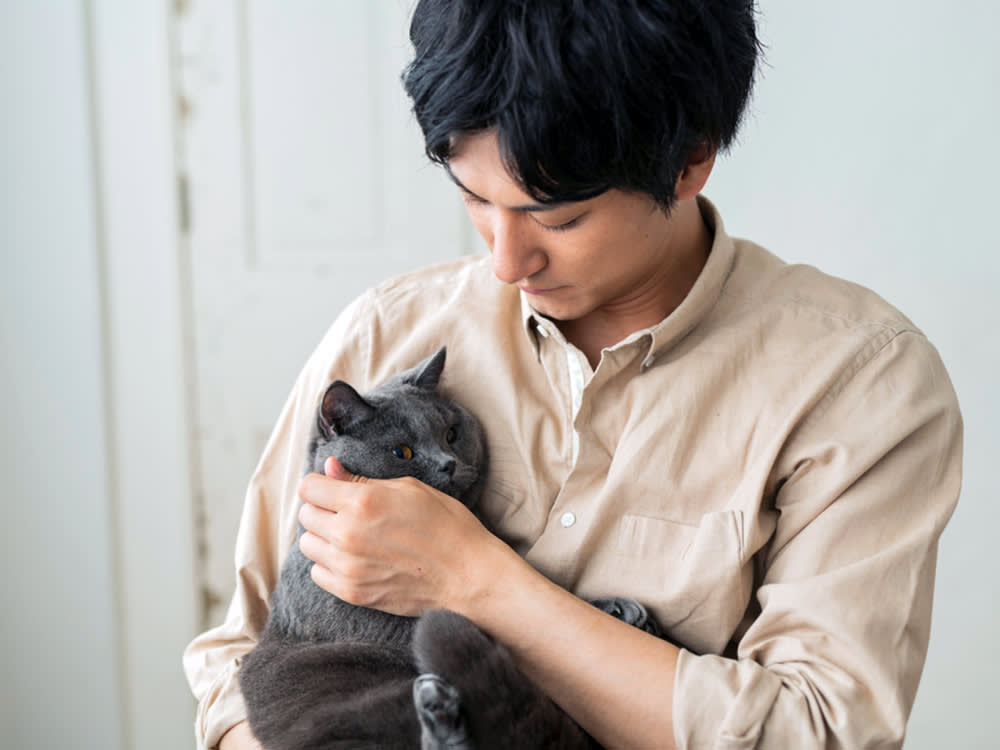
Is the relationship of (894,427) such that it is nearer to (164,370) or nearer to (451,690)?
(451,690)

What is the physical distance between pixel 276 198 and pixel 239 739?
142 cm

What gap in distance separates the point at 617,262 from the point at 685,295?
199 mm

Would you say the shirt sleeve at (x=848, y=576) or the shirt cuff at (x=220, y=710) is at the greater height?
the shirt sleeve at (x=848, y=576)

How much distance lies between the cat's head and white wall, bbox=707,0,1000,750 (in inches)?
36.7

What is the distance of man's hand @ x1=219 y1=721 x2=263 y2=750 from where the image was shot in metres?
1.06

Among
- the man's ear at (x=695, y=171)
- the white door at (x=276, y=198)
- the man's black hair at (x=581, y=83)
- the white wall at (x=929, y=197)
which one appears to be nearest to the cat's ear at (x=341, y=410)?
the man's black hair at (x=581, y=83)

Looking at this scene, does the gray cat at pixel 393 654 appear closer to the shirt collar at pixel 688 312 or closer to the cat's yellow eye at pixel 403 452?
the cat's yellow eye at pixel 403 452

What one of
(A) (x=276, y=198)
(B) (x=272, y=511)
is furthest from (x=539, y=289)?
(A) (x=276, y=198)

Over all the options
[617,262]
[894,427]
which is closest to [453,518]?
[617,262]

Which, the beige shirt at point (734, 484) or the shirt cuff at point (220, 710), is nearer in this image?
the beige shirt at point (734, 484)

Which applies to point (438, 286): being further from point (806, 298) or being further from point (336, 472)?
point (806, 298)

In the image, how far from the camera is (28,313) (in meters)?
1.93

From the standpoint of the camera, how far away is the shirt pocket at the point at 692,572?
0.95 meters

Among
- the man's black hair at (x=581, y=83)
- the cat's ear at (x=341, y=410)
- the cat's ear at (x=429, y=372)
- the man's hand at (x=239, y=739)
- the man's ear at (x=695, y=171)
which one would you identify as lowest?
the man's hand at (x=239, y=739)
